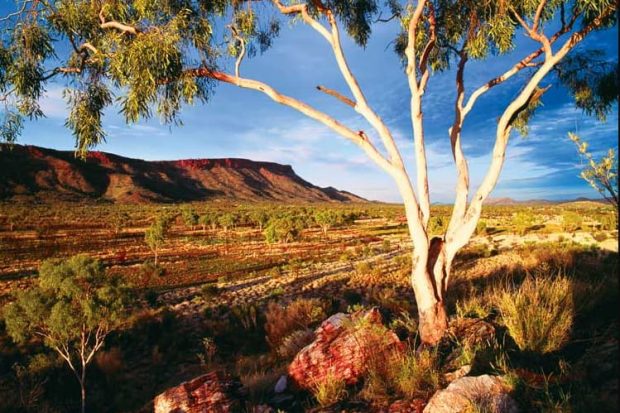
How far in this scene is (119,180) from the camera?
134 meters

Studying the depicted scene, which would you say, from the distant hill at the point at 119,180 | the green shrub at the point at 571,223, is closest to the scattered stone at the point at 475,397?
the green shrub at the point at 571,223

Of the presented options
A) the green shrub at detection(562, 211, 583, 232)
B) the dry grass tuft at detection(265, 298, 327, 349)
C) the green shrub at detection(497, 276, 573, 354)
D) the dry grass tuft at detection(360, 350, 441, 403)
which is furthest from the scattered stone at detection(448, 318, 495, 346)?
the green shrub at detection(562, 211, 583, 232)

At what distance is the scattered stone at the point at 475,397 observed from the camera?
11.4 ft

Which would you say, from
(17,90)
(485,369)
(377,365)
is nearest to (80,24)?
(17,90)

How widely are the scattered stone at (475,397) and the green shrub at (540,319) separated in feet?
4.46

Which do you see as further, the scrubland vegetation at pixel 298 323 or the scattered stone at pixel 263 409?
the scattered stone at pixel 263 409

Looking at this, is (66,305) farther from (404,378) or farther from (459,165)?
(459,165)

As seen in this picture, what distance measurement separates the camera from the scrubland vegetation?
179 inches

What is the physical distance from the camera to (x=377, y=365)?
17.1 ft

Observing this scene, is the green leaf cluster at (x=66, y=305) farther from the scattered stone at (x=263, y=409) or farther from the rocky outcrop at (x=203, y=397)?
the scattered stone at (x=263, y=409)

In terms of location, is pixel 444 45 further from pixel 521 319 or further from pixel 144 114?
pixel 144 114

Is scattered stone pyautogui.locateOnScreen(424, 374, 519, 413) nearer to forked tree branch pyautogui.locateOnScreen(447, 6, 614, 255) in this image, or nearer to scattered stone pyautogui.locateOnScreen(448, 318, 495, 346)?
scattered stone pyautogui.locateOnScreen(448, 318, 495, 346)

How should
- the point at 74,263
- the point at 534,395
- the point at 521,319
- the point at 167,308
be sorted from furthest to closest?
the point at 167,308 < the point at 74,263 < the point at 521,319 < the point at 534,395

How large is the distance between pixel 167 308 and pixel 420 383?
51.5ft
